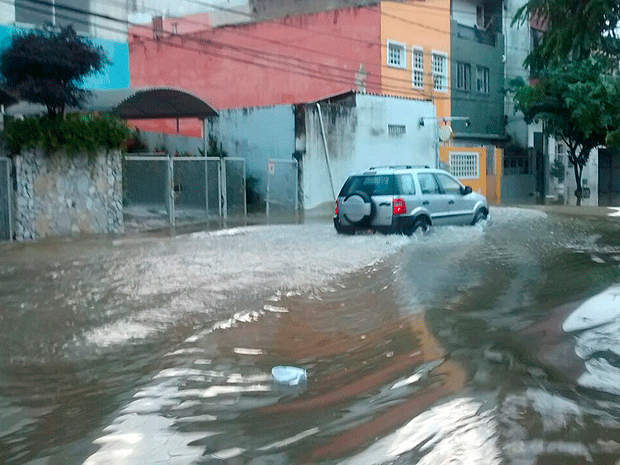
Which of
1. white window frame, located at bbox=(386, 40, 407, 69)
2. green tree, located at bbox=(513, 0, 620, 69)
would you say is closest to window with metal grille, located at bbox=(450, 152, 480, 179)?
white window frame, located at bbox=(386, 40, 407, 69)

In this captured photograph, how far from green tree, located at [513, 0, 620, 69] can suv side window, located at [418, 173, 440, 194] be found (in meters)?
5.59

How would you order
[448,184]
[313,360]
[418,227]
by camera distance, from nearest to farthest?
[313,360] → [418,227] → [448,184]

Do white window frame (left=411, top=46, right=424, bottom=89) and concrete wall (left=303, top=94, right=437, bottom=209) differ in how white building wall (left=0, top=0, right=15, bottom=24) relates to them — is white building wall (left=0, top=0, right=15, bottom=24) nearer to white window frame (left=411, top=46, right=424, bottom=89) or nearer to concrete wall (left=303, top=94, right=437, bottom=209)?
concrete wall (left=303, top=94, right=437, bottom=209)

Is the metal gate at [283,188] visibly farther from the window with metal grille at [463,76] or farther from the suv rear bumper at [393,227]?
the window with metal grille at [463,76]

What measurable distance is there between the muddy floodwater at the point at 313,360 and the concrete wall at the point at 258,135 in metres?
11.6

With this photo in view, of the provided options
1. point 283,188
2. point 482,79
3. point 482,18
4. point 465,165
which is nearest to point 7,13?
point 283,188

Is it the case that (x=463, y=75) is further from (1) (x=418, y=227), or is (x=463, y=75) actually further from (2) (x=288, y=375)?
(2) (x=288, y=375)

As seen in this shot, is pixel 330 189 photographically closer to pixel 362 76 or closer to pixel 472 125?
pixel 362 76

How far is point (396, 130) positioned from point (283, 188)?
5.84 metres

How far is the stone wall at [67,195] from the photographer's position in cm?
1569

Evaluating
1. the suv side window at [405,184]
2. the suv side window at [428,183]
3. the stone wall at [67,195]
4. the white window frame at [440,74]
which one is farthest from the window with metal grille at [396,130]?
the stone wall at [67,195]

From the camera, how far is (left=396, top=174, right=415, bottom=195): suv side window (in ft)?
51.5

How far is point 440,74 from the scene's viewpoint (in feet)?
111

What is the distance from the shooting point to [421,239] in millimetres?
15664
